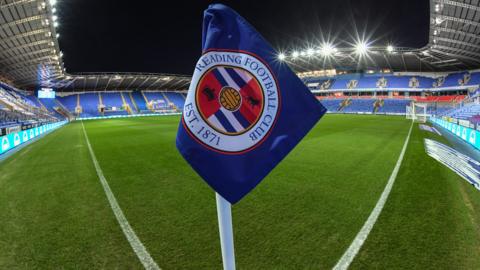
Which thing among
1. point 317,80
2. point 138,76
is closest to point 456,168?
point 138,76

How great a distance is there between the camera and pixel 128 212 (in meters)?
4.55

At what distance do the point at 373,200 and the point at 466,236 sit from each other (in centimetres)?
147

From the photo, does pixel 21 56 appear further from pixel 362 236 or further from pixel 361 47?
pixel 361 47

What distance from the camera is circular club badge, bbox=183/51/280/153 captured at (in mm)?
1796

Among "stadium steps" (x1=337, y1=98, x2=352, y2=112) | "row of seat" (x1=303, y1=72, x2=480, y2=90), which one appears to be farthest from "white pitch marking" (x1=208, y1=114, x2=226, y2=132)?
"row of seat" (x1=303, y1=72, x2=480, y2=90)

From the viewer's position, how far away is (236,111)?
1.86m

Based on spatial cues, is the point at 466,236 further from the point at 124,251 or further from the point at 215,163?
the point at 124,251

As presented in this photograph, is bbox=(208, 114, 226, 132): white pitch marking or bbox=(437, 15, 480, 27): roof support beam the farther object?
bbox=(437, 15, 480, 27): roof support beam

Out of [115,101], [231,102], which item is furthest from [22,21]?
[115,101]

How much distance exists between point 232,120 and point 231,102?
127mm

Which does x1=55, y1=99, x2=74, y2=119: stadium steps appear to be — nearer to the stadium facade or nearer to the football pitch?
the stadium facade

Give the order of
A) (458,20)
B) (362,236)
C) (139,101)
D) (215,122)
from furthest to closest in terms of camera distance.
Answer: (139,101) < (458,20) < (362,236) < (215,122)

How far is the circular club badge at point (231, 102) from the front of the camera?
1796mm

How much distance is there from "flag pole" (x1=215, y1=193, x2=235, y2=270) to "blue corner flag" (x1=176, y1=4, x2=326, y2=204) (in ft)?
0.56
